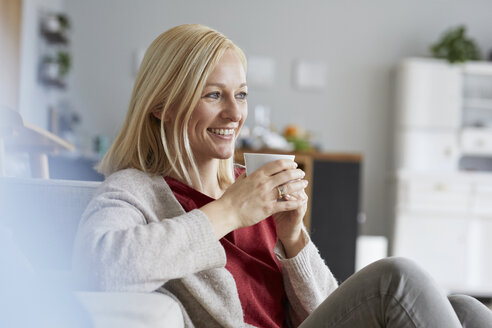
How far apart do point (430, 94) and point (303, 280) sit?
453cm

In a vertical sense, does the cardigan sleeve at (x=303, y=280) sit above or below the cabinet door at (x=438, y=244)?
above

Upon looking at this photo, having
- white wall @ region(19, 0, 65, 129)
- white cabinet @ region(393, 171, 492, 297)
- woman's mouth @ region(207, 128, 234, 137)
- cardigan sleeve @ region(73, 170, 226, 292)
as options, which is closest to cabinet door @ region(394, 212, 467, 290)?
white cabinet @ region(393, 171, 492, 297)

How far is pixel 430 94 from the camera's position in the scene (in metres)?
5.50

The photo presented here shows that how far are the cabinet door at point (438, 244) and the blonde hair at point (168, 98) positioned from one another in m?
4.09

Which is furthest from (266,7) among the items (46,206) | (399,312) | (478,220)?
(399,312)

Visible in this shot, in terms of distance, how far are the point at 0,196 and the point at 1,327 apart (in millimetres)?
688

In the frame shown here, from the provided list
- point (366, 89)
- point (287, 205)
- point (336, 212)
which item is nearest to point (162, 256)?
point (287, 205)

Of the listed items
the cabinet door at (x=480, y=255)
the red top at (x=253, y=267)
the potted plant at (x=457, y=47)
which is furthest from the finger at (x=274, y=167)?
the potted plant at (x=457, y=47)

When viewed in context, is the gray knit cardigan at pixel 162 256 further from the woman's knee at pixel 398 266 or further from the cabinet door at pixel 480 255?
the cabinet door at pixel 480 255

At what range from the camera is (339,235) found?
3723 mm

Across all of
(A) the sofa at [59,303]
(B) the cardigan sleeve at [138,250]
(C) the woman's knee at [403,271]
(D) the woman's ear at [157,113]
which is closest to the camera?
(A) the sofa at [59,303]

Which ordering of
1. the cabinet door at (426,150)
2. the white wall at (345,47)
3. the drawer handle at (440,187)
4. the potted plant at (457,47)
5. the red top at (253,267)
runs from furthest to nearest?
the white wall at (345,47) → the cabinet door at (426,150) → the potted plant at (457,47) → the drawer handle at (440,187) → the red top at (253,267)

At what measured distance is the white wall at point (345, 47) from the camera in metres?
5.81

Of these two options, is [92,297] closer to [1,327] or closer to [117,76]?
[1,327]
